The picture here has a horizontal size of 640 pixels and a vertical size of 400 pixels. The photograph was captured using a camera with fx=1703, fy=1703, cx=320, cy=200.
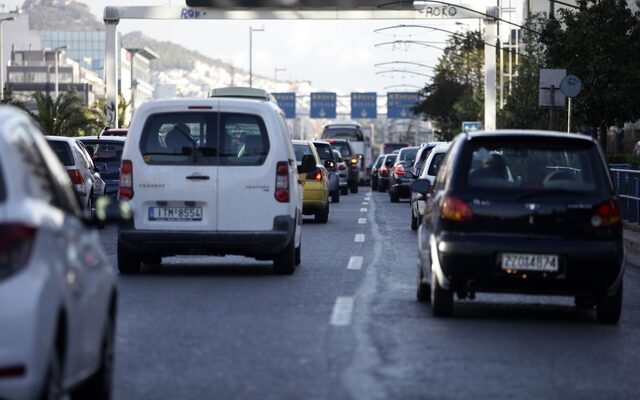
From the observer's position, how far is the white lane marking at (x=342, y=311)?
12.8m

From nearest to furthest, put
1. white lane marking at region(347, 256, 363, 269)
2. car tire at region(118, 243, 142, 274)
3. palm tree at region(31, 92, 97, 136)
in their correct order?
car tire at region(118, 243, 142, 274), white lane marking at region(347, 256, 363, 269), palm tree at region(31, 92, 97, 136)

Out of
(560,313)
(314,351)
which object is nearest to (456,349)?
(314,351)

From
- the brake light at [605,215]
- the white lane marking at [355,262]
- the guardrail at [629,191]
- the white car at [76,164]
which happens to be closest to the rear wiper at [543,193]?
the brake light at [605,215]

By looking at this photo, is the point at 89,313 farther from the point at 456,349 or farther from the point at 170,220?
the point at 170,220

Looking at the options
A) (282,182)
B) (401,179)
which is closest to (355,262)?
(282,182)

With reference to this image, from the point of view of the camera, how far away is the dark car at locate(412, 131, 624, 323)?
1283 centimetres

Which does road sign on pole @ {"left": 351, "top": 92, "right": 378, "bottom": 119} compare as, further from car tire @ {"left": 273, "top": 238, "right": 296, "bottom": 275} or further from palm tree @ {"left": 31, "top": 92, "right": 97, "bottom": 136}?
car tire @ {"left": 273, "top": 238, "right": 296, "bottom": 275}

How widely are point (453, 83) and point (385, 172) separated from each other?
42198mm

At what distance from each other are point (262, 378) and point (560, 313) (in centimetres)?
520

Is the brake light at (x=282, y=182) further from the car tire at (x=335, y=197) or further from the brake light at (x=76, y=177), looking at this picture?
the car tire at (x=335, y=197)

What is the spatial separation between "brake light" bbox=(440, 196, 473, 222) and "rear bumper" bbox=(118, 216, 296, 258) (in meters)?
4.48

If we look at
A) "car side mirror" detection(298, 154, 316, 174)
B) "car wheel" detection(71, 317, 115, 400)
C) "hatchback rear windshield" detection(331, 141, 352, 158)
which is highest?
"hatchback rear windshield" detection(331, 141, 352, 158)

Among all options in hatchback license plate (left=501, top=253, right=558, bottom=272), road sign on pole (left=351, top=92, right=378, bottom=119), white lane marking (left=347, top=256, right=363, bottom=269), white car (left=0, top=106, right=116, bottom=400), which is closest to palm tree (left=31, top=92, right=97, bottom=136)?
white lane marking (left=347, top=256, right=363, bottom=269)

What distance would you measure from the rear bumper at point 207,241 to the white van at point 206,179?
1 centimetres
